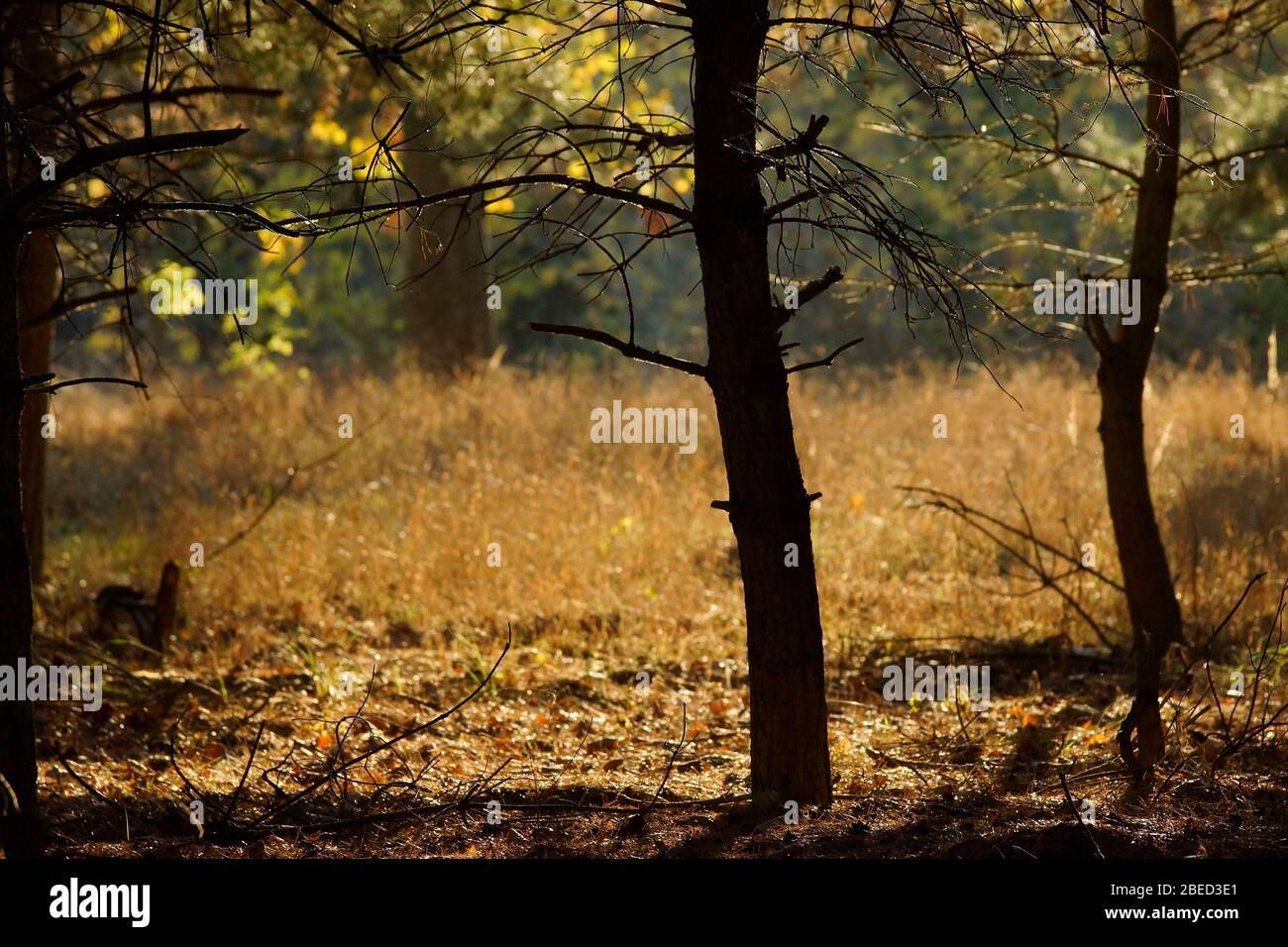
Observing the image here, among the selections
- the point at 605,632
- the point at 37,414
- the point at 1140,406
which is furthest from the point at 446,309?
the point at 1140,406

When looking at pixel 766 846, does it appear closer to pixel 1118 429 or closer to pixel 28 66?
pixel 1118 429

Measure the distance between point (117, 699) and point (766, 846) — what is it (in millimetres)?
3994

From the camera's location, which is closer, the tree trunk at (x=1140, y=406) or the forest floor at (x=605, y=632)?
the forest floor at (x=605, y=632)

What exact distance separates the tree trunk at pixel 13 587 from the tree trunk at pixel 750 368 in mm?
1956

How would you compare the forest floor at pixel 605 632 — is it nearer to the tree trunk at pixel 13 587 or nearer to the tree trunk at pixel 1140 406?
the tree trunk at pixel 1140 406

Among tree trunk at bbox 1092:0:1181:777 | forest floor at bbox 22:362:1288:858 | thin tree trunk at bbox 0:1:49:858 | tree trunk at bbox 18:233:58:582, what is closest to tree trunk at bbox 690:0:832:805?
forest floor at bbox 22:362:1288:858

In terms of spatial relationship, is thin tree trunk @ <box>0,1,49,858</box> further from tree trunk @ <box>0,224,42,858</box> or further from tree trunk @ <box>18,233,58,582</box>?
tree trunk @ <box>18,233,58,582</box>

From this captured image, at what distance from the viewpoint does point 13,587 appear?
3225 mm

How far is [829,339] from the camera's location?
27797 mm

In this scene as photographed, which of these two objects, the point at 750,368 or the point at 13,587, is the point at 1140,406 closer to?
the point at 750,368

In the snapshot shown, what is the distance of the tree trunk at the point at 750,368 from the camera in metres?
3.99

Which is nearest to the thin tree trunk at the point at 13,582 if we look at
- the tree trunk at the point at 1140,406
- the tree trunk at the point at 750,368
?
the tree trunk at the point at 750,368
